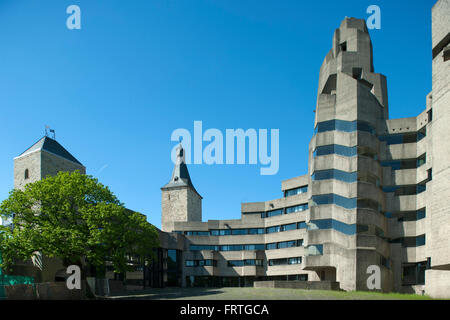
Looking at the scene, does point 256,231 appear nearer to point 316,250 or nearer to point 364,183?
point 316,250

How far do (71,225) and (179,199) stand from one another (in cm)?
5026

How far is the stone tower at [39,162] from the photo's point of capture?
54.3 m

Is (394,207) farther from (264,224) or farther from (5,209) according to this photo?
(5,209)

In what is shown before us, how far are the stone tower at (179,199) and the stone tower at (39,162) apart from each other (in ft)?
103

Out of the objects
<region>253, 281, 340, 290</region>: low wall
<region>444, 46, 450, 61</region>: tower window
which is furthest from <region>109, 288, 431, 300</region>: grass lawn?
<region>444, 46, 450, 61</region>: tower window

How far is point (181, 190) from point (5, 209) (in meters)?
51.2

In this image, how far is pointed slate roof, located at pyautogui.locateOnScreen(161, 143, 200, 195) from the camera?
91062 millimetres

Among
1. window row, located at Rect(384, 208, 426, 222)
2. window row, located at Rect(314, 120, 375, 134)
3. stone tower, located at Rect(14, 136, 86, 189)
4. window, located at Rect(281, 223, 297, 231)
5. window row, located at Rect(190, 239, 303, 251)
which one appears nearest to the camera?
window row, located at Rect(384, 208, 426, 222)

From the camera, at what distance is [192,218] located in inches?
3521

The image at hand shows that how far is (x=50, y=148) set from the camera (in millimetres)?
56625

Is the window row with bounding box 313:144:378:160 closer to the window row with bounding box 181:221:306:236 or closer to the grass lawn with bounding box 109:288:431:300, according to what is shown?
the grass lawn with bounding box 109:288:431:300
